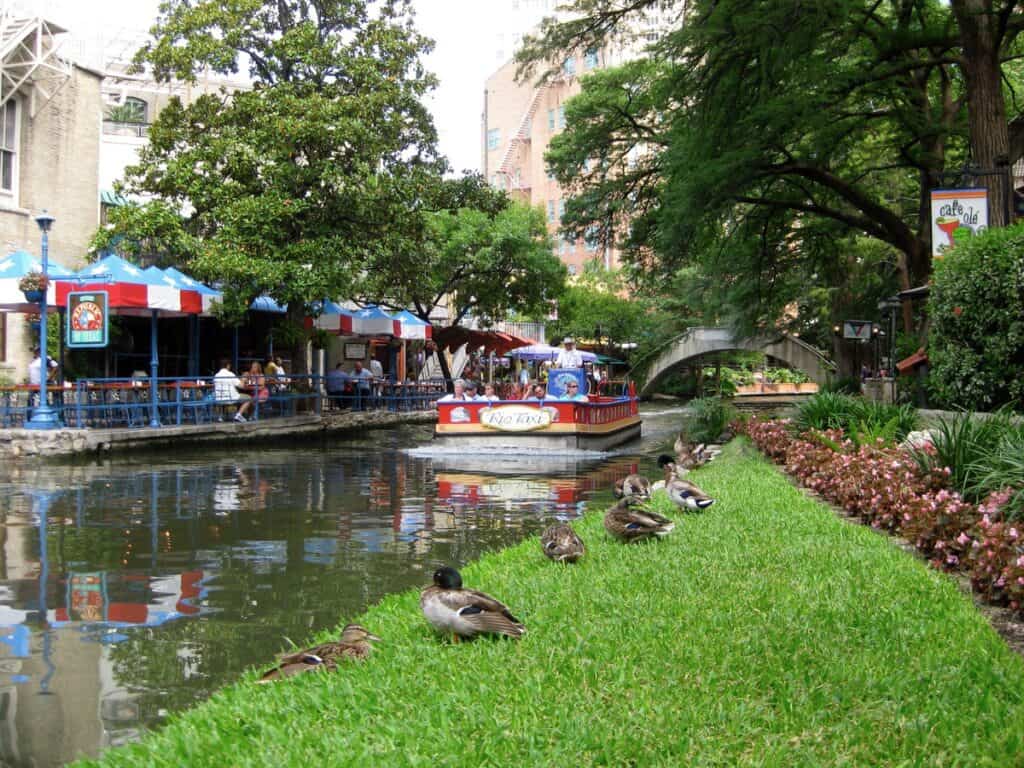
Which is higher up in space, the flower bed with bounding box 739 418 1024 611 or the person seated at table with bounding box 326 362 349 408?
the person seated at table with bounding box 326 362 349 408

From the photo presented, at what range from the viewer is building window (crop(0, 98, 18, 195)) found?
26.1m

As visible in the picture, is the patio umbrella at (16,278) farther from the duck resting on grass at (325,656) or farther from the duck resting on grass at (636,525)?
the duck resting on grass at (325,656)

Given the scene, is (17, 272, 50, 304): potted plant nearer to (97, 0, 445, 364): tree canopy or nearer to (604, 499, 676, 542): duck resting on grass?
(97, 0, 445, 364): tree canopy

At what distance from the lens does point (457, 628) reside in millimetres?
5891

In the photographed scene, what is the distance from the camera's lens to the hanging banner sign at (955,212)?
1623 cm

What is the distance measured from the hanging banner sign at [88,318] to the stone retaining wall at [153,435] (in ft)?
6.29

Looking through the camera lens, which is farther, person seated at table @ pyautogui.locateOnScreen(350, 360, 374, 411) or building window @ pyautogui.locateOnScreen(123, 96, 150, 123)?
building window @ pyautogui.locateOnScreen(123, 96, 150, 123)

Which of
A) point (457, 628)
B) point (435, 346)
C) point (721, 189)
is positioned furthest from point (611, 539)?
point (435, 346)

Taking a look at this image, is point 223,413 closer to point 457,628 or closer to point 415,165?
point 415,165

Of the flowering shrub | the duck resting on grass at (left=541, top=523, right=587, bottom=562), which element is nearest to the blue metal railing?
the flowering shrub

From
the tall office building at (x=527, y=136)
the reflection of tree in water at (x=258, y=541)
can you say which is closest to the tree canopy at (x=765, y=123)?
the reflection of tree in water at (x=258, y=541)

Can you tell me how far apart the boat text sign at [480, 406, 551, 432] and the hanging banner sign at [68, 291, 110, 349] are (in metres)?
9.05

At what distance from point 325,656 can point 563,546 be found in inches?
121

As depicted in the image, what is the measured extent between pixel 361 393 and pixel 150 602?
27.9 m
